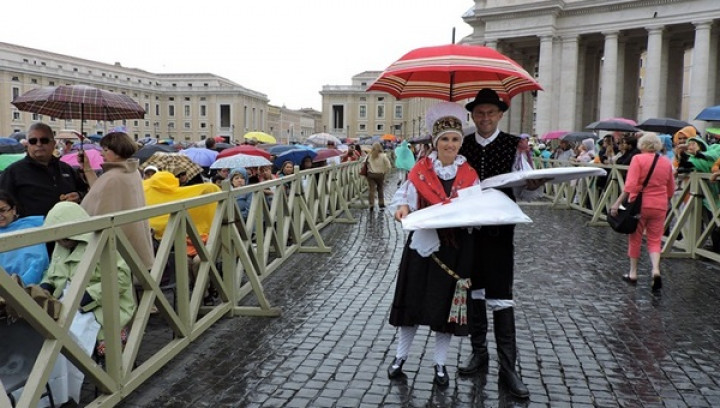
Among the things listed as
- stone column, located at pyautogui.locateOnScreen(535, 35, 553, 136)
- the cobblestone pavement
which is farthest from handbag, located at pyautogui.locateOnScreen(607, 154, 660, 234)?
stone column, located at pyautogui.locateOnScreen(535, 35, 553, 136)

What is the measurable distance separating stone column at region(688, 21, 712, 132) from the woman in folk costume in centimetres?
3829

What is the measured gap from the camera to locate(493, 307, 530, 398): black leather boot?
392cm

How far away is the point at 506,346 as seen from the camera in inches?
157

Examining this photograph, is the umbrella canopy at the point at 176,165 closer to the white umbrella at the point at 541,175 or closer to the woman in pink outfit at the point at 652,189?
the white umbrella at the point at 541,175

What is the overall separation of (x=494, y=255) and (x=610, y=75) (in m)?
41.6

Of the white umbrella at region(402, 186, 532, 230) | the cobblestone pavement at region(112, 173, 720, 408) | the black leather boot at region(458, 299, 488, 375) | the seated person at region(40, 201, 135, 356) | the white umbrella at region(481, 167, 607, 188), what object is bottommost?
the cobblestone pavement at region(112, 173, 720, 408)

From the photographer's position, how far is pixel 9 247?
2.56 metres

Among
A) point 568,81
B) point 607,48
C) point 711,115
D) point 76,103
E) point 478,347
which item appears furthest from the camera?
point 568,81

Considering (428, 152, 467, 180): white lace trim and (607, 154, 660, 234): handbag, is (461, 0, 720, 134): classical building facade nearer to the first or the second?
(607, 154, 660, 234): handbag

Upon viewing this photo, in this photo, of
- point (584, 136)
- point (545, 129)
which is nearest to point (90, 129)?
point (545, 129)

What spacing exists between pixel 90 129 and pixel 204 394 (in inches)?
4063

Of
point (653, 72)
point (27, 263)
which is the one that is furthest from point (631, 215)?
point (653, 72)

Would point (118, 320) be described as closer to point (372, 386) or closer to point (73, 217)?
point (73, 217)

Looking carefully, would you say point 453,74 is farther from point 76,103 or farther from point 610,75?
point 610,75
